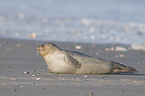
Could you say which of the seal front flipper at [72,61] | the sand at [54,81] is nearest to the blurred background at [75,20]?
the sand at [54,81]

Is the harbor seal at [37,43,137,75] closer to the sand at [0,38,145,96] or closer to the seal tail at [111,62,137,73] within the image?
the seal tail at [111,62,137,73]

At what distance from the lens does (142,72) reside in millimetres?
7293

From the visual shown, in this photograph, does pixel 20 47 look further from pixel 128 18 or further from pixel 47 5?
pixel 47 5

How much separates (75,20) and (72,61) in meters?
16.9

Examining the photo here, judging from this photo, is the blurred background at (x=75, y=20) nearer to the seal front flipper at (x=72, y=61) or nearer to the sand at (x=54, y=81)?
the sand at (x=54, y=81)

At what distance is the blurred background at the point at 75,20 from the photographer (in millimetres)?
14930

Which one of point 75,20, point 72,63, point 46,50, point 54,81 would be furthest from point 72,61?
point 75,20

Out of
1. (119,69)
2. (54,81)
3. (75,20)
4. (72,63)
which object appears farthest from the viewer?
(75,20)

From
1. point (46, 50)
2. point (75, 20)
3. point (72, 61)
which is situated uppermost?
point (75, 20)

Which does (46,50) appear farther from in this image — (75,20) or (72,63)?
(75,20)

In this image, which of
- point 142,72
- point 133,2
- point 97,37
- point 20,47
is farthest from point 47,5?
point 142,72

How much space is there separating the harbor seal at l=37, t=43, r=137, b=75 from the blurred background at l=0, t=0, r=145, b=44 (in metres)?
7.13

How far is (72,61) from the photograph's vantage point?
21.1ft

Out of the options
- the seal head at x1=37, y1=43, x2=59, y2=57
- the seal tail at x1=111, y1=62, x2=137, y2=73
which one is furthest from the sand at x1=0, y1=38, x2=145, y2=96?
the seal head at x1=37, y1=43, x2=59, y2=57
